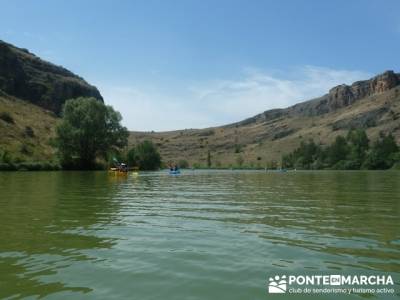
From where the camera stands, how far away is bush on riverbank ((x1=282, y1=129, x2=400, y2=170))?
6531 inches

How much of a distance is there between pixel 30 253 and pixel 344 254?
32.0 feet

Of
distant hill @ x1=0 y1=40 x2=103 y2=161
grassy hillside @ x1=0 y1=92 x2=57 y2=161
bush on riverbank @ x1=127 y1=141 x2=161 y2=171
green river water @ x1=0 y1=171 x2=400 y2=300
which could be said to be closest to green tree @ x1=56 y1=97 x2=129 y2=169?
distant hill @ x1=0 y1=40 x2=103 y2=161

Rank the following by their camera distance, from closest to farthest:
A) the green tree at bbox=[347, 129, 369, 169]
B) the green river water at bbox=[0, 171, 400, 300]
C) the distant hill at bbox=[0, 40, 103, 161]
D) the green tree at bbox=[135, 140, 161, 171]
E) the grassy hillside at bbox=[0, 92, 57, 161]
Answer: the green river water at bbox=[0, 171, 400, 300], the grassy hillside at bbox=[0, 92, 57, 161], the distant hill at bbox=[0, 40, 103, 161], the green tree at bbox=[135, 140, 161, 171], the green tree at bbox=[347, 129, 369, 169]

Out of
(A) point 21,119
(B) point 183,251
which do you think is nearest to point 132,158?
(A) point 21,119

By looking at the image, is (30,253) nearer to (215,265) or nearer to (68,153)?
(215,265)

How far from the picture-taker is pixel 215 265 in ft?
40.5

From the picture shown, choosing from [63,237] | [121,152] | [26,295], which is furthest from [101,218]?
[121,152]

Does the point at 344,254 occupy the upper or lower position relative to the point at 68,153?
lower

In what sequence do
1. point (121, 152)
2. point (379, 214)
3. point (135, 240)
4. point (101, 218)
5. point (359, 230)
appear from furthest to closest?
point (121, 152)
point (379, 214)
point (101, 218)
point (359, 230)
point (135, 240)

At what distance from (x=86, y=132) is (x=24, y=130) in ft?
115
